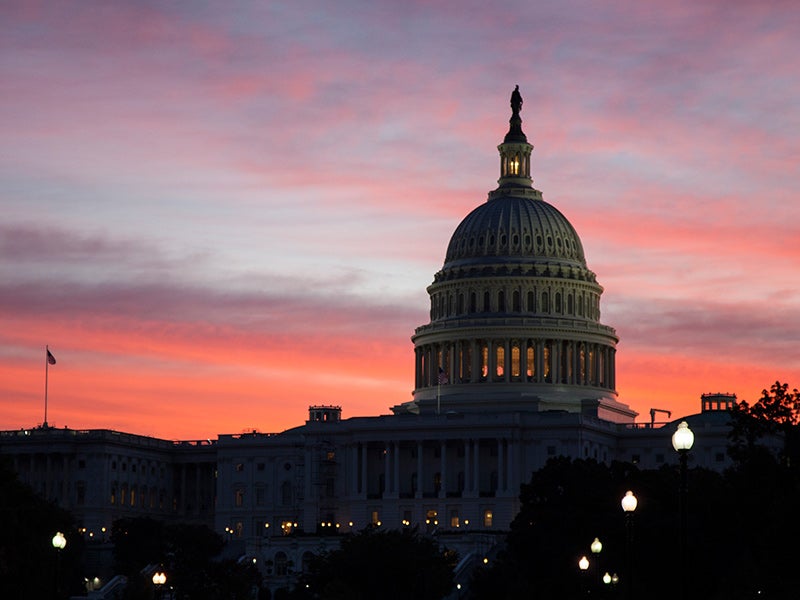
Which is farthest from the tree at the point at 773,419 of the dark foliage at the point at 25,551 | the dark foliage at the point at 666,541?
the dark foliage at the point at 25,551

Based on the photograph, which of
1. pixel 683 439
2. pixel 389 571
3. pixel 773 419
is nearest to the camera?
pixel 683 439

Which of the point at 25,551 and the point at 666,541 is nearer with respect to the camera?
the point at 25,551

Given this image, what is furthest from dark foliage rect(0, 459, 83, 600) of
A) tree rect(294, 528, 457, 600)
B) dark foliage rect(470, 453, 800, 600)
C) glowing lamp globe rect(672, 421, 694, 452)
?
glowing lamp globe rect(672, 421, 694, 452)

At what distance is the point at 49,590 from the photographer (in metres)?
131

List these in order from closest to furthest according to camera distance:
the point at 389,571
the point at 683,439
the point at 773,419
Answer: the point at 683,439
the point at 773,419
the point at 389,571

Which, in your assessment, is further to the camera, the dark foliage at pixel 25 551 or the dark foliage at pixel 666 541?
the dark foliage at pixel 25 551

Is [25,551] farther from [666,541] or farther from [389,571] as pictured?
[389,571]

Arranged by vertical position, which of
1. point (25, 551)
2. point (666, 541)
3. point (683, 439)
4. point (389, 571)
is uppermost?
point (389, 571)

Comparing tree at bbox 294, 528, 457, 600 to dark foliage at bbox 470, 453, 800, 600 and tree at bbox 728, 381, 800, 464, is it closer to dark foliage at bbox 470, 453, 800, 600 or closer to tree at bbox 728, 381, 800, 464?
dark foliage at bbox 470, 453, 800, 600

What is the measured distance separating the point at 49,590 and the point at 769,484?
38.6m

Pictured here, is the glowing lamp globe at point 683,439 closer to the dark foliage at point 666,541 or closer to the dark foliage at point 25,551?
the dark foliage at point 666,541

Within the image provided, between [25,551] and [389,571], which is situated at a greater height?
[389,571]

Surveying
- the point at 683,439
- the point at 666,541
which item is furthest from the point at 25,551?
the point at 683,439

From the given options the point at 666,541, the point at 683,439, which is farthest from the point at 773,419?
the point at 683,439
